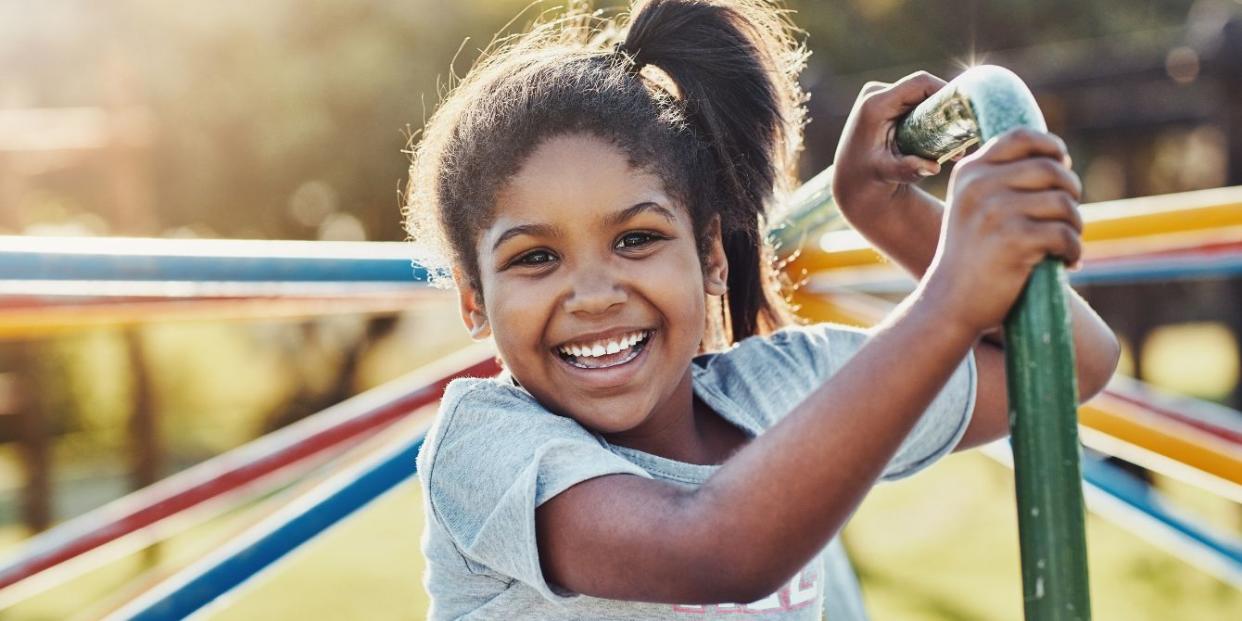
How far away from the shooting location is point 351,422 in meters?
1.68

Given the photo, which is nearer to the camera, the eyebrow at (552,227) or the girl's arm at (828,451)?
the girl's arm at (828,451)

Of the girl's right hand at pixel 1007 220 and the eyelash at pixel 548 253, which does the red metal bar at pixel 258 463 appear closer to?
the eyelash at pixel 548 253

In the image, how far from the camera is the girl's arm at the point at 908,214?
1.06 meters

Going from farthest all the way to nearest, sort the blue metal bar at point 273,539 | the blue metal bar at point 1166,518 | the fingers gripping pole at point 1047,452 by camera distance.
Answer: the blue metal bar at point 1166,518, the blue metal bar at point 273,539, the fingers gripping pole at point 1047,452

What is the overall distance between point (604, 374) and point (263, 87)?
4.88 m

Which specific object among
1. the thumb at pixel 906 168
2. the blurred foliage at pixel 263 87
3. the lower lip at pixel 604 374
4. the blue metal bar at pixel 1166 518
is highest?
the blurred foliage at pixel 263 87

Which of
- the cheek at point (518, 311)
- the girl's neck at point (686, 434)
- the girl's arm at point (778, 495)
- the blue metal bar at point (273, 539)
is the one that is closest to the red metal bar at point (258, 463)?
the blue metal bar at point (273, 539)

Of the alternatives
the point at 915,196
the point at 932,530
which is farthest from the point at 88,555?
the point at 932,530

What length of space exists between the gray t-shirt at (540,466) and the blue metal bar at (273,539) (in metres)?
0.17

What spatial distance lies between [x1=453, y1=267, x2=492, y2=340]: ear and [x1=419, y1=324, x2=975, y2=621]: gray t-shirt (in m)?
0.06

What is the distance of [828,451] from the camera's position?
2.40 ft

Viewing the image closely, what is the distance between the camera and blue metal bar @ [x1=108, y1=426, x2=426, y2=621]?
1140 mm

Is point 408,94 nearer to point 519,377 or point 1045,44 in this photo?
point 1045,44

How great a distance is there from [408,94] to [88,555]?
4217 mm
